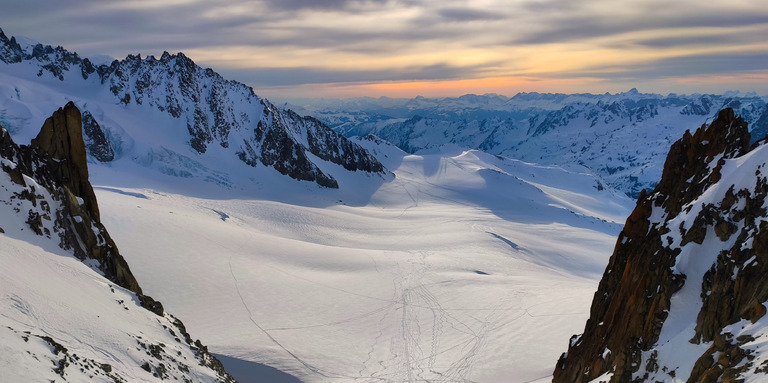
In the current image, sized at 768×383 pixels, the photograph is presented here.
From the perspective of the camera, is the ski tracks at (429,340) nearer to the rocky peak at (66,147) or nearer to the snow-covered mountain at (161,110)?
the rocky peak at (66,147)

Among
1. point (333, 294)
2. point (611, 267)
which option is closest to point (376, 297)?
point (333, 294)

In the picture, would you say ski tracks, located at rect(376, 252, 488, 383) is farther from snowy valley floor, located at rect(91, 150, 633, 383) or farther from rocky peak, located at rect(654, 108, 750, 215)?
rocky peak, located at rect(654, 108, 750, 215)

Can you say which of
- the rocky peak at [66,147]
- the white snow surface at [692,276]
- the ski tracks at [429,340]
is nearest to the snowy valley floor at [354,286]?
the ski tracks at [429,340]

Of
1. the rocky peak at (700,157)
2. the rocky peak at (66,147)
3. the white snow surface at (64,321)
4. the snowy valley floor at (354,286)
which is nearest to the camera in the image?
the white snow surface at (64,321)

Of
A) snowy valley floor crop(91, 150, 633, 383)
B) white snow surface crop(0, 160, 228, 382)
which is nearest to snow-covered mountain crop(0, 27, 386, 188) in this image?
snowy valley floor crop(91, 150, 633, 383)

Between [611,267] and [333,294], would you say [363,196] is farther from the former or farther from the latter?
[611,267]
